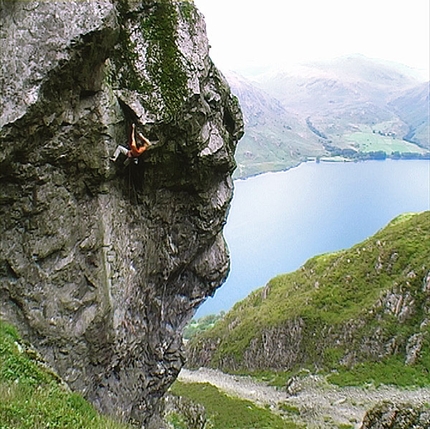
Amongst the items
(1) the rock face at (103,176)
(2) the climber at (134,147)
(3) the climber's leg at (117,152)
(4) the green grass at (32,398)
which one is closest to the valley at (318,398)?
(1) the rock face at (103,176)

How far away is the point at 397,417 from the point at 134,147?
72.7ft

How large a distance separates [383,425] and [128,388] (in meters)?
15.6

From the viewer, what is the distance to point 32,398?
1192cm

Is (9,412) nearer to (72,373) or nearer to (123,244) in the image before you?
(72,373)

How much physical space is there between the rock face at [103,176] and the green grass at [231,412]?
1847cm

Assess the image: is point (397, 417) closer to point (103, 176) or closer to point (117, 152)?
point (103, 176)

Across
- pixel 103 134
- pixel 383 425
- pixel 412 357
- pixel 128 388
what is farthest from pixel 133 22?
pixel 412 357

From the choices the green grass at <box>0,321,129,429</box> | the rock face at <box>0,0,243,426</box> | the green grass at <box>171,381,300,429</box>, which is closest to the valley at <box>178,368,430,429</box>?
the green grass at <box>171,381,300,429</box>

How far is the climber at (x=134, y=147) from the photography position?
1915 cm

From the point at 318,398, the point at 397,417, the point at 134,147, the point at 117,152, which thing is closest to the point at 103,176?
the point at 117,152

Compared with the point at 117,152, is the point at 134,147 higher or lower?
higher

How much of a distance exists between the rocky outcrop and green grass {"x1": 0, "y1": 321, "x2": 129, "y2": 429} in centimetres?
1976

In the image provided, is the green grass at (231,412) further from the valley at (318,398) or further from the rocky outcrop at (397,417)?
the rocky outcrop at (397,417)

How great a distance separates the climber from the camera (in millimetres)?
19147
